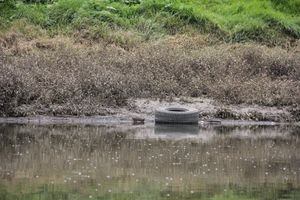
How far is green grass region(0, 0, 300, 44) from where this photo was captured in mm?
27016

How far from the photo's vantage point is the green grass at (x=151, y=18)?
27016 mm

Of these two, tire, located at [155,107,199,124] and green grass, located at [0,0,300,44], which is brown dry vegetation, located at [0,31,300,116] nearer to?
green grass, located at [0,0,300,44]

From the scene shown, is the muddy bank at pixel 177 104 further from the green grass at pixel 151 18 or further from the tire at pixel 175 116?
the green grass at pixel 151 18

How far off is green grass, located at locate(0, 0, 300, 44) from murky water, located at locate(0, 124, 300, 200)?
23.1 feet

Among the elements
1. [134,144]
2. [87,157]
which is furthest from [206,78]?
[87,157]

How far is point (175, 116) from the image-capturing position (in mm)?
20656

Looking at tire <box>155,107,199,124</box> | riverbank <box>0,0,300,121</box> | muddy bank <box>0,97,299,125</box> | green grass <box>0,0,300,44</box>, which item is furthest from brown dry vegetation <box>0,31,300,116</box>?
tire <box>155,107,199,124</box>

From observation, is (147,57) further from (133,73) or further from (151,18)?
(151,18)

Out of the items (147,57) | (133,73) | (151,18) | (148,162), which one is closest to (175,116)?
(133,73)

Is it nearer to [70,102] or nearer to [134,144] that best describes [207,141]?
[134,144]

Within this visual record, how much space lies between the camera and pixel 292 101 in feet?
72.8

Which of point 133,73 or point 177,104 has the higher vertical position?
point 133,73

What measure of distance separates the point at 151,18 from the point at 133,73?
5.02 meters

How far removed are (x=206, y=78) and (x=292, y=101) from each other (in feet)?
7.94
